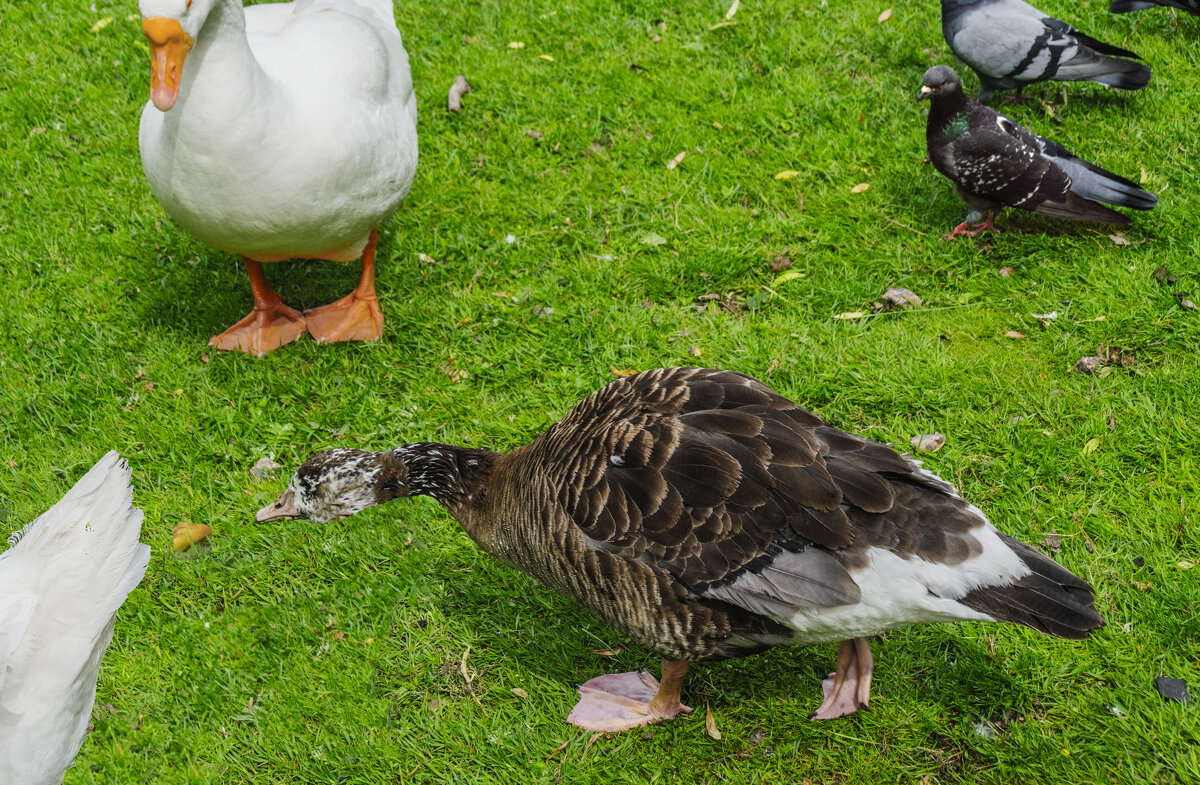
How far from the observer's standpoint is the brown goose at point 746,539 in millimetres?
3070

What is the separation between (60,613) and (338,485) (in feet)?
4.08

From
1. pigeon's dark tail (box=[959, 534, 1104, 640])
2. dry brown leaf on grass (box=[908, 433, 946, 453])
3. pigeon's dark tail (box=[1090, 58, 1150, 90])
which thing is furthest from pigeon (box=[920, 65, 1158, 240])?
pigeon's dark tail (box=[959, 534, 1104, 640])

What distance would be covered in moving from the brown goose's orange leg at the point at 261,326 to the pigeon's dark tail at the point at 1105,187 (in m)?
4.72

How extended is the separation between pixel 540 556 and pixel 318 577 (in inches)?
54.0

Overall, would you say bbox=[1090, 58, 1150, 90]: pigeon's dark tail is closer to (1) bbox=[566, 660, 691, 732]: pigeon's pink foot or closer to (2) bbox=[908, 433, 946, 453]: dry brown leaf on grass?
(2) bbox=[908, 433, 946, 453]: dry brown leaf on grass

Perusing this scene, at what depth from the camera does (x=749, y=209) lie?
611 centimetres

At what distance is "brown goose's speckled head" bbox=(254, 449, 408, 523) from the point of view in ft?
12.7

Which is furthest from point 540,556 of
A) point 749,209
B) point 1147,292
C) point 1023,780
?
point 1147,292

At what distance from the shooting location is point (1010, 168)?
531cm

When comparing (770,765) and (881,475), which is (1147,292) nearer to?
(881,475)

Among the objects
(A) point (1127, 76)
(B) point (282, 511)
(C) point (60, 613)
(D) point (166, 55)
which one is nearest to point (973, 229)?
(A) point (1127, 76)

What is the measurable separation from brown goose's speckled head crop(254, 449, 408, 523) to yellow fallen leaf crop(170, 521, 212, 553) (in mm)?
706

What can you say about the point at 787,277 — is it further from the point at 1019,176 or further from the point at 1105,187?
the point at 1105,187

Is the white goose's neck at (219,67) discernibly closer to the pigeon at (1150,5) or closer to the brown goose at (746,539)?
the brown goose at (746,539)
